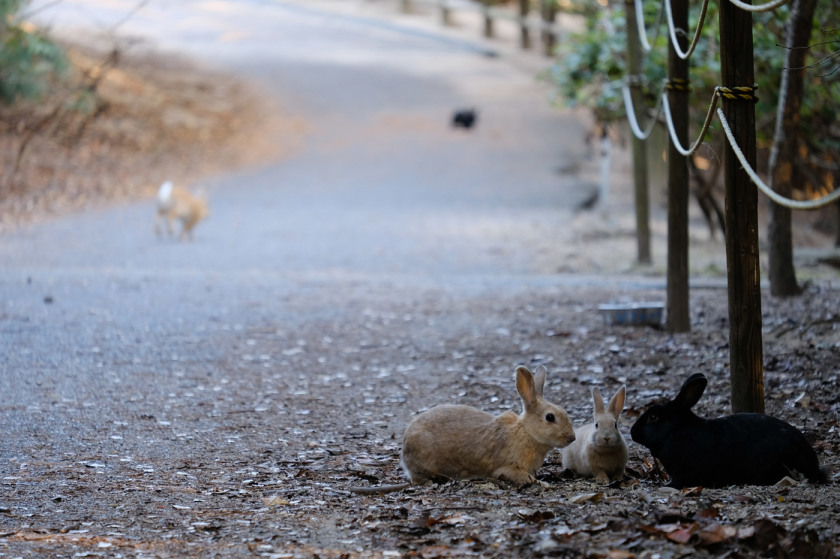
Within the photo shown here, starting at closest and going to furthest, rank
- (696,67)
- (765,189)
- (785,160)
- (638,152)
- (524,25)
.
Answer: (765,189)
(785,160)
(638,152)
(696,67)
(524,25)

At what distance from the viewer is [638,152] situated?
14.3m

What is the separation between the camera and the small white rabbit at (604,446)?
17.9 ft

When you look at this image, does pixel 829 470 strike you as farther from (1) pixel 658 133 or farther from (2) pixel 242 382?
(1) pixel 658 133

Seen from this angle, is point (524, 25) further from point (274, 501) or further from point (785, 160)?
point (274, 501)

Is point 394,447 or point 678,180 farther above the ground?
point 678,180

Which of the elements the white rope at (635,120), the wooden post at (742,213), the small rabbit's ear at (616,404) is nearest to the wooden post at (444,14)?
the white rope at (635,120)

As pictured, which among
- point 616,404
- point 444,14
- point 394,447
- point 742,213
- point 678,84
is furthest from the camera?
point 444,14

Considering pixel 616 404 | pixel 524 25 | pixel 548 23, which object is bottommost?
pixel 616 404

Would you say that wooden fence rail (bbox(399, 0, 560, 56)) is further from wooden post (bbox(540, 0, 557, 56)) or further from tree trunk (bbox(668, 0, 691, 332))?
tree trunk (bbox(668, 0, 691, 332))

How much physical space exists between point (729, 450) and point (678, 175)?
3.84 metres

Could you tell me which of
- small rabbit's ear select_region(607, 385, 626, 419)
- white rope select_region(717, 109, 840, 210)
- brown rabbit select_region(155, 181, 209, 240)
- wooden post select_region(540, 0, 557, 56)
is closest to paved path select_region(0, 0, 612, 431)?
brown rabbit select_region(155, 181, 209, 240)

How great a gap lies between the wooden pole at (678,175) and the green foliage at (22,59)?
14671mm

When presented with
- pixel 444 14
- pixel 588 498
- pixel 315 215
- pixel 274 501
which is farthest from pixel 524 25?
pixel 588 498

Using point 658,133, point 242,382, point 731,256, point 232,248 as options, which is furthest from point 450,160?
point 731,256
